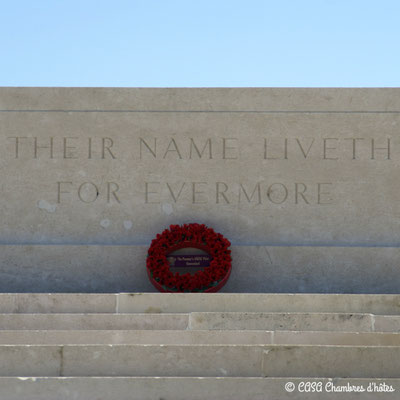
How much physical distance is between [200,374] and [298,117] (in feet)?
22.2

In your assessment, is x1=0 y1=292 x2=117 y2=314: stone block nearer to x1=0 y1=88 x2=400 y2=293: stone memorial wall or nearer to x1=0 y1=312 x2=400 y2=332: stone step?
x1=0 y1=312 x2=400 y2=332: stone step

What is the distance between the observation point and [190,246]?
38.1ft

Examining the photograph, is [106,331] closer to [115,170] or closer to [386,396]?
[386,396]

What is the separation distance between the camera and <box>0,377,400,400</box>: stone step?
20.3ft

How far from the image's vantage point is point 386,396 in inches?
239

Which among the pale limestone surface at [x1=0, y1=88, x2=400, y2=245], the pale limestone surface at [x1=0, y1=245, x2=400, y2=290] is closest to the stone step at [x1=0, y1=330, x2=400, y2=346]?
the pale limestone surface at [x1=0, y1=245, x2=400, y2=290]

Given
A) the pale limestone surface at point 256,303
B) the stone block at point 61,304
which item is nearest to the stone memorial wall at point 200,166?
the stone block at point 61,304

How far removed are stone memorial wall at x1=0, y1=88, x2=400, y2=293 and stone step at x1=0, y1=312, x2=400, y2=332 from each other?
3.94m

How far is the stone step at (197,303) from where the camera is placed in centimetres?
887

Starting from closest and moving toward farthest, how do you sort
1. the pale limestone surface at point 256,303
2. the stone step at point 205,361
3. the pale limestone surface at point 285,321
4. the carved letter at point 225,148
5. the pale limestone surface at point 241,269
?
1. the stone step at point 205,361
2. the pale limestone surface at point 285,321
3. the pale limestone surface at point 256,303
4. the pale limestone surface at point 241,269
5. the carved letter at point 225,148

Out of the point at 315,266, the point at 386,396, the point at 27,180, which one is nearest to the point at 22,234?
the point at 27,180

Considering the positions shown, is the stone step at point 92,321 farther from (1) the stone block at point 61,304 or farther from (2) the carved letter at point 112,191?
(2) the carved letter at point 112,191

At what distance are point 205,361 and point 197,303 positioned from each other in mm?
2360

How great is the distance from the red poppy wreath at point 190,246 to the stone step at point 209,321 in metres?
3.10
